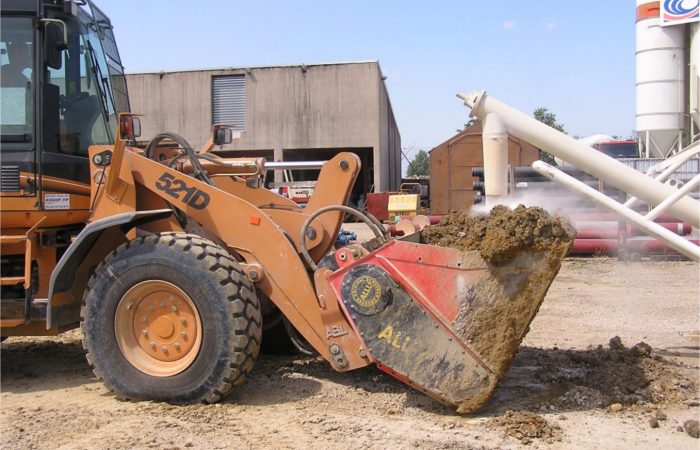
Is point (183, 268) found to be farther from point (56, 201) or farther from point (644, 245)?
point (644, 245)

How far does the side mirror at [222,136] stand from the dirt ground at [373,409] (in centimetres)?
196

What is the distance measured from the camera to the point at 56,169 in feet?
15.7

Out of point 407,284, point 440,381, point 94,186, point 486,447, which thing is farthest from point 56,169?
point 486,447

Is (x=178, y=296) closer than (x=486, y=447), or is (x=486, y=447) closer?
(x=486, y=447)

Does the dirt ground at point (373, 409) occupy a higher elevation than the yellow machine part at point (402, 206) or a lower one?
lower

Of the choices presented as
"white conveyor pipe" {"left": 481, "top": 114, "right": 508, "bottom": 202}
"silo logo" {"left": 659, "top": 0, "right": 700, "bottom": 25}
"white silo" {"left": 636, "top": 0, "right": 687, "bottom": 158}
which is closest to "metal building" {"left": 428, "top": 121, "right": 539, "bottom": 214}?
"white silo" {"left": 636, "top": 0, "right": 687, "bottom": 158}

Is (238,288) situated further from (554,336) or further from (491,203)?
(554,336)

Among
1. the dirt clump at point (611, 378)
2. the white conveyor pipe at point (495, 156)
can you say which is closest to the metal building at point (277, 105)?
the dirt clump at point (611, 378)

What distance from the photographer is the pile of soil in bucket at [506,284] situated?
382 cm

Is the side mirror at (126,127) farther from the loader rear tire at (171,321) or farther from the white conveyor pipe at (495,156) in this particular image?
the white conveyor pipe at (495,156)

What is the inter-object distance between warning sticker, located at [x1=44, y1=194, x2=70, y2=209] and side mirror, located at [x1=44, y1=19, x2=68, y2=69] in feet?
3.04

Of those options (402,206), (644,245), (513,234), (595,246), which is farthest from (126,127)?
(402,206)

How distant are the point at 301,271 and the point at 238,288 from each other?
0.43 m

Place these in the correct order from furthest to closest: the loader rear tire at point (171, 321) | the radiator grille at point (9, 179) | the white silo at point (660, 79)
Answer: the white silo at point (660, 79), the radiator grille at point (9, 179), the loader rear tire at point (171, 321)
